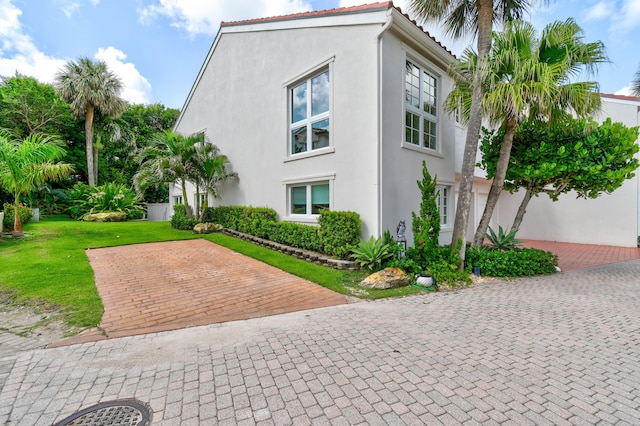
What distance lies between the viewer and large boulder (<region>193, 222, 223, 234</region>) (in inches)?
524

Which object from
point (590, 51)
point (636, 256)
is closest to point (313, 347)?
point (590, 51)

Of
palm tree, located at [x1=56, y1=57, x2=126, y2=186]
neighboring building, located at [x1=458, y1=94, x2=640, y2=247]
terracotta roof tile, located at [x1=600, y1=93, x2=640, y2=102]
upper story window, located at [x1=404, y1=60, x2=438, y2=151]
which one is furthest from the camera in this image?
palm tree, located at [x1=56, y1=57, x2=126, y2=186]

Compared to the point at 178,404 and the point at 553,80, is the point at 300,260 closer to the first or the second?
the point at 178,404

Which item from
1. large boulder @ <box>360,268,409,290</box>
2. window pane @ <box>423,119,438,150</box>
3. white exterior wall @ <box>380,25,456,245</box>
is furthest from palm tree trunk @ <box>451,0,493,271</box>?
window pane @ <box>423,119,438,150</box>

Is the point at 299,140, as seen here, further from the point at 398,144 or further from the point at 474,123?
the point at 474,123

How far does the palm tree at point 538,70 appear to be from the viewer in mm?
6605

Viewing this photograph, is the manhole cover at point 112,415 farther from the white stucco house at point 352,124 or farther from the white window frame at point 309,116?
the white window frame at point 309,116

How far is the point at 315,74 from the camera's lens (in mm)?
9500

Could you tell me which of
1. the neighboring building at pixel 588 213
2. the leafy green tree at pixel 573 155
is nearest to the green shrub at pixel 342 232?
the leafy green tree at pixel 573 155

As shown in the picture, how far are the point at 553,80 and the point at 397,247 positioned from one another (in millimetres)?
5191

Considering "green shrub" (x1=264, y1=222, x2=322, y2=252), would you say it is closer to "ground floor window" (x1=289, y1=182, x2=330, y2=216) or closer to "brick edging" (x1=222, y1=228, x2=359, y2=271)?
"brick edging" (x1=222, y1=228, x2=359, y2=271)

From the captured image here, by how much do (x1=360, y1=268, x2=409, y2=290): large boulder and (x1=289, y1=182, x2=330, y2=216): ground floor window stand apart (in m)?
3.17

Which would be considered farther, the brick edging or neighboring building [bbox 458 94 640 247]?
neighboring building [bbox 458 94 640 247]

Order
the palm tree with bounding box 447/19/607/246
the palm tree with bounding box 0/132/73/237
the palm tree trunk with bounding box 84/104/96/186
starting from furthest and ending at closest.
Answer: the palm tree trunk with bounding box 84/104/96/186 < the palm tree with bounding box 0/132/73/237 < the palm tree with bounding box 447/19/607/246
